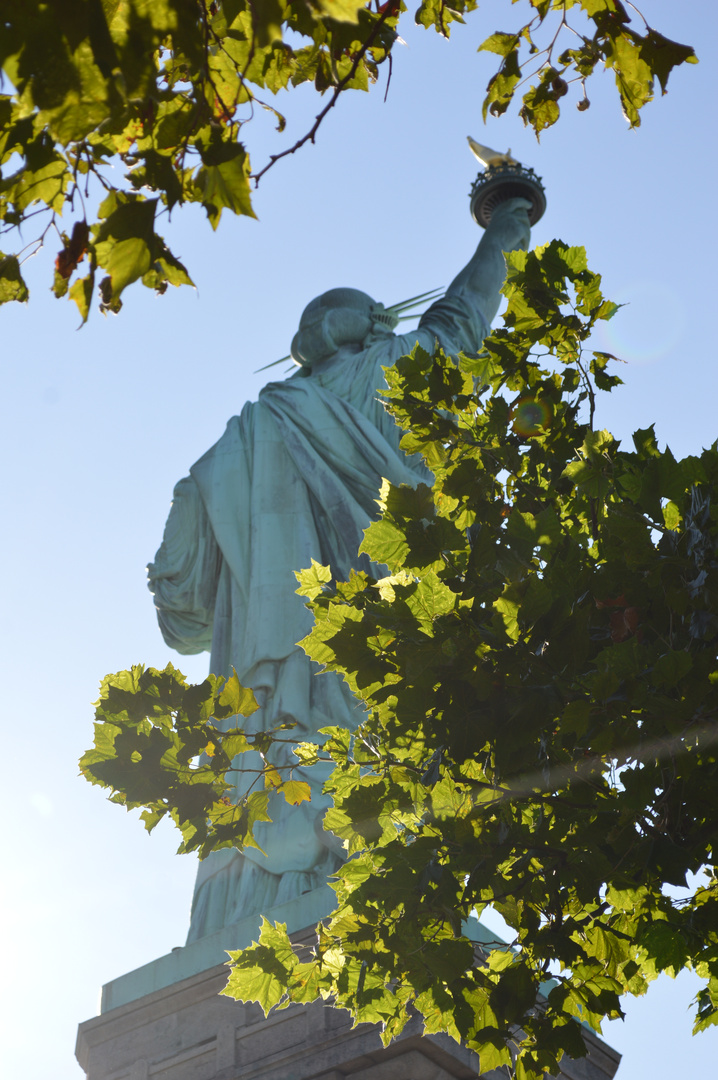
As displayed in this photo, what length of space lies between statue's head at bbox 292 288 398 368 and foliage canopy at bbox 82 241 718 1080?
7422 millimetres

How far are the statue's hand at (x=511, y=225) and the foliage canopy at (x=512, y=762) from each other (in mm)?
8166

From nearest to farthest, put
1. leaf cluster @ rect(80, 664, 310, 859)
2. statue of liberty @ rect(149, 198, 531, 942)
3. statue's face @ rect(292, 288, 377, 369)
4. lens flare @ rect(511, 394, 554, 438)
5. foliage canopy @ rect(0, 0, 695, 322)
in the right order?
foliage canopy @ rect(0, 0, 695, 322), leaf cluster @ rect(80, 664, 310, 859), lens flare @ rect(511, 394, 554, 438), statue of liberty @ rect(149, 198, 531, 942), statue's face @ rect(292, 288, 377, 369)

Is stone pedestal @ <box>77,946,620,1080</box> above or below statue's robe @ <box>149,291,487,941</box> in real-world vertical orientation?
below

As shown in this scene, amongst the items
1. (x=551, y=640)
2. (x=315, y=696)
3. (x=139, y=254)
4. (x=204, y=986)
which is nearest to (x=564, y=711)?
(x=551, y=640)

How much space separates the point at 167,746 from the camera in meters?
4.09

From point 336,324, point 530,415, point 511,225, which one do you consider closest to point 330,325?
point 336,324

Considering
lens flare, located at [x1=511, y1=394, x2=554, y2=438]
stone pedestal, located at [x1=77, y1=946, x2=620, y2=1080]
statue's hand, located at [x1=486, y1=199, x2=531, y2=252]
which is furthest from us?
statue's hand, located at [x1=486, y1=199, x2=531, y2=252]

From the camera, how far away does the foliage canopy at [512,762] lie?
3.52 m

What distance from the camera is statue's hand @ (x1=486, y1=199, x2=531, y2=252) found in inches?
476

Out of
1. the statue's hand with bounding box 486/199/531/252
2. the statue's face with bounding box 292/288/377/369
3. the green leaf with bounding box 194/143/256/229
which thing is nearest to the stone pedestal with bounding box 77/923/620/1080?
the green leaf with bounding box 194/143/256/229

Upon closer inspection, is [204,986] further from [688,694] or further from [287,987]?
[688,694]

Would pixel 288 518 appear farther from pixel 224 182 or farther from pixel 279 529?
pixel 224 182

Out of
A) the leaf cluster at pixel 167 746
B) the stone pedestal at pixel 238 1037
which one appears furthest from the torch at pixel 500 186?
the leaf cluster at pixel 167 746

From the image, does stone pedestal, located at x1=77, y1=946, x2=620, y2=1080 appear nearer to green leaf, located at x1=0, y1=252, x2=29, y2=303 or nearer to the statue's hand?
green leaf, located at x1=0, y1=252, x2=29, y2=303
